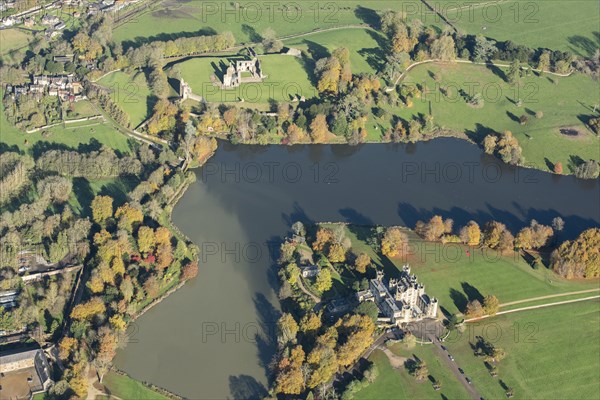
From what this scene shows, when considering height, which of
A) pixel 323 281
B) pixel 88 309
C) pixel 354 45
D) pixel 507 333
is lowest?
pixel 507 333

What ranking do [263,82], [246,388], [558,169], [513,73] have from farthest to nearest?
1. [513,73]
2. [263,82]
3. [558,169]
4. [246,388]

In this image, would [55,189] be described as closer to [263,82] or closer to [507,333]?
[263,82]

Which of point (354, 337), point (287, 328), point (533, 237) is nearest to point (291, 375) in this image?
point (287, 328)

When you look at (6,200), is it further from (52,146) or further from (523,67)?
(523,67)

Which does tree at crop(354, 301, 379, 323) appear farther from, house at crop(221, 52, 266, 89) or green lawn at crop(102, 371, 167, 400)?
house at crop(221, 52, 266, 89)

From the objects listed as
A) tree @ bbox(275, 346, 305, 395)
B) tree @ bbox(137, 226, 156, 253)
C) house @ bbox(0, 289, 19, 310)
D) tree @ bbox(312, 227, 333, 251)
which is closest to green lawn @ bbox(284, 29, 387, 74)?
tree @ bbox(312, 227, 333, 251)

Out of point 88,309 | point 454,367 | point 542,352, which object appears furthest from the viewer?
point 542,352

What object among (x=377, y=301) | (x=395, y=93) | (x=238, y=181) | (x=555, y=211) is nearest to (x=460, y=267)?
(x=377, y=301)
